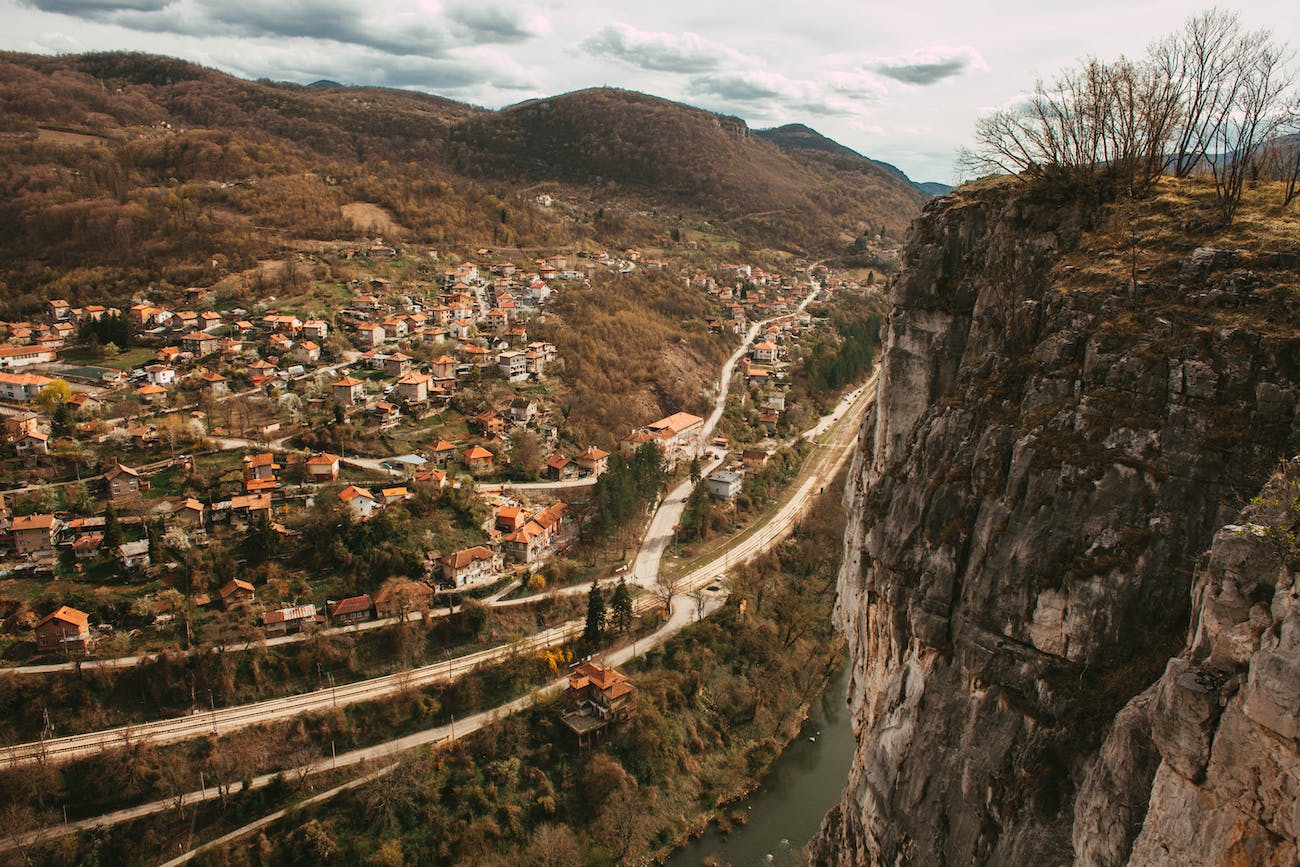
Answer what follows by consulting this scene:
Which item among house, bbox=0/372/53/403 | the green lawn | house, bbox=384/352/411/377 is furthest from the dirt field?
house, bbox=0/372/53/403

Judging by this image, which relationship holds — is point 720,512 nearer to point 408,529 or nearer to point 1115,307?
point 408,529

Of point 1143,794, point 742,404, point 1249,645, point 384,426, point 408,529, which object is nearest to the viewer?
point 1249,645

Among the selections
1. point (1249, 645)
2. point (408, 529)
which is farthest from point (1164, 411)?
point (408, 529)

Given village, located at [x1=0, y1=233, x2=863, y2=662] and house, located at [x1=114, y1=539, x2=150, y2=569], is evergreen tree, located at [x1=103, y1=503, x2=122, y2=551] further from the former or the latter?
house, located at [x1=114, y1=539, x2=150, y2=569]

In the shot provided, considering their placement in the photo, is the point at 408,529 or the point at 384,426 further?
the point at 384,426

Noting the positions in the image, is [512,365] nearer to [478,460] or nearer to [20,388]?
[478,460]

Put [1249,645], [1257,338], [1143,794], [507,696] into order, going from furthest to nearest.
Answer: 1. [507,696]
2. [1257,338]
3. [1143,794]
4. [1249,645]

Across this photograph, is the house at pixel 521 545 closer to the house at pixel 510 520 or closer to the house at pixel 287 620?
the house at pixel 510 520

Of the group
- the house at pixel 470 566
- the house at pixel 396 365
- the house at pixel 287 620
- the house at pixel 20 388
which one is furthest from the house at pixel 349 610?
the house at pixel 20 388
